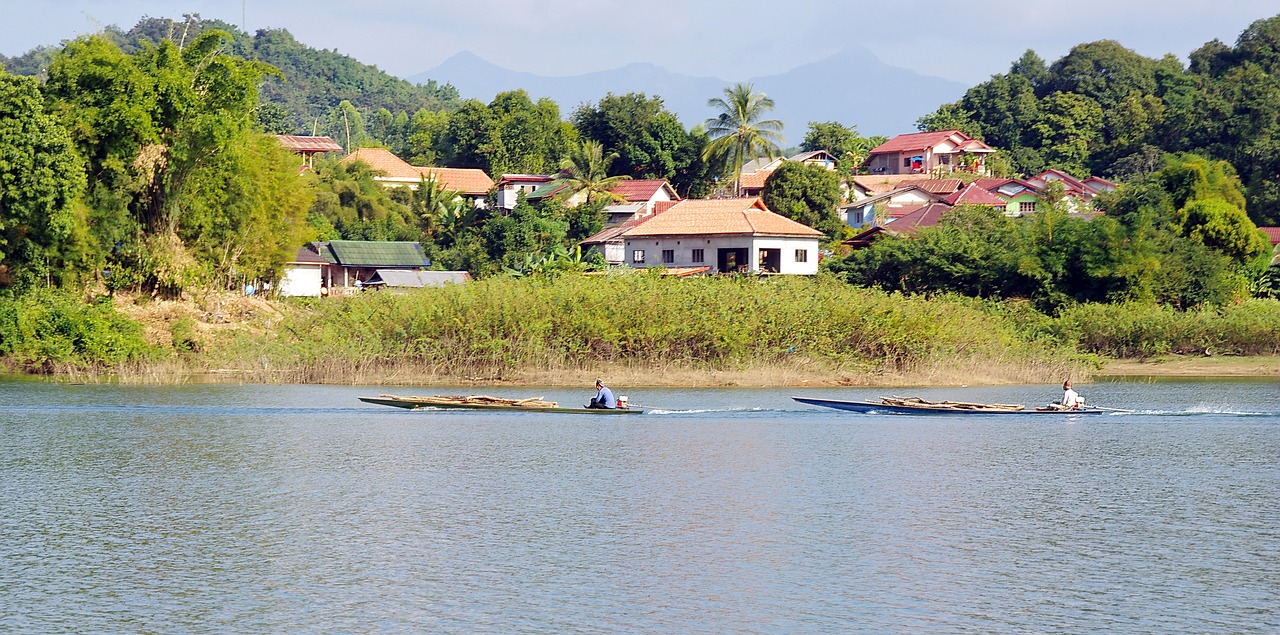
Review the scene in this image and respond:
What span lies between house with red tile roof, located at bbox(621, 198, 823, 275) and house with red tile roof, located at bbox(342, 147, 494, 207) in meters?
21.9

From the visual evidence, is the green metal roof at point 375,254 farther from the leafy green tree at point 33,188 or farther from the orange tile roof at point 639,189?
the leafy green tree at point 33,188

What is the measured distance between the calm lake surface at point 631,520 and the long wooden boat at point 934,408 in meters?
0.50

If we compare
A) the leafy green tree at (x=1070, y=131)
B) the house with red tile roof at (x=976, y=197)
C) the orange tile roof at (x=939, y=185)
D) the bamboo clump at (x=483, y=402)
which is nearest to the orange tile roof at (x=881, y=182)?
the orange tile roof at (x=939, y=185)

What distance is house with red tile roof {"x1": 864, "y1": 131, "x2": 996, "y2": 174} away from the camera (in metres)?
95.3

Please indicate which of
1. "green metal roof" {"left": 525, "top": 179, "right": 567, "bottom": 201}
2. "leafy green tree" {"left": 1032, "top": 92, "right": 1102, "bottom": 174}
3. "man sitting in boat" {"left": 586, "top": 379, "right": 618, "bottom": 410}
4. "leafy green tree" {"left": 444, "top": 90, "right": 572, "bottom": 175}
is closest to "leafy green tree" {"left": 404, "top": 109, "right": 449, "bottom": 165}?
"leafy green tree" {"left": 444, "top": 90, "right": 572, "bottom": 175}

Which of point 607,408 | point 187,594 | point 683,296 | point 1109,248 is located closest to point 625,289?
point 683,296

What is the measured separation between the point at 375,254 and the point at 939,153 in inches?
1803

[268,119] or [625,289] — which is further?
[268,119]

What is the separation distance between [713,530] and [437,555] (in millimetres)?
4287

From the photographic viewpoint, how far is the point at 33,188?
3981 centimetres

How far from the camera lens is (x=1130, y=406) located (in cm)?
3681

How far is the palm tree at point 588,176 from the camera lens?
75000 mm

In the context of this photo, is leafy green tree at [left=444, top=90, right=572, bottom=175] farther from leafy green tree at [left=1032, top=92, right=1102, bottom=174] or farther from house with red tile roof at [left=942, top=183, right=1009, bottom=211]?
leafy green tree at [left=1032, top=92, right=1102, bottom=174]

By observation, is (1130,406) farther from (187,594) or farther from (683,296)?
(187,594)
